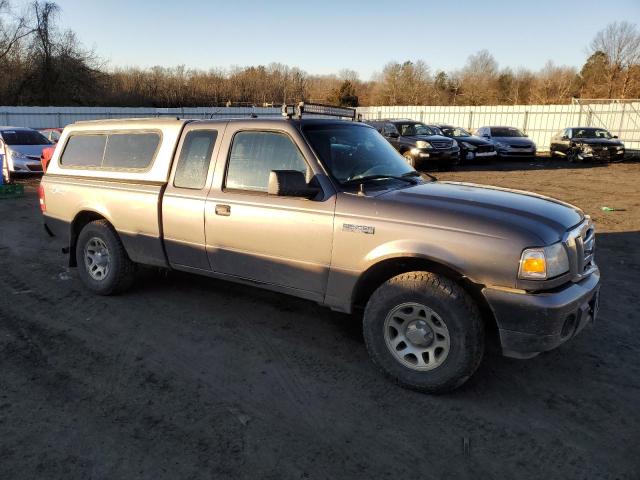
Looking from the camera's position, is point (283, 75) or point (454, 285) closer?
point (454, 285)

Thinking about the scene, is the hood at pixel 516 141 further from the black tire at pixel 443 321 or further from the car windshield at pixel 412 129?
the black tire at pixel 443 321

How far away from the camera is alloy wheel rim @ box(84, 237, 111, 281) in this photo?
18.0 feet

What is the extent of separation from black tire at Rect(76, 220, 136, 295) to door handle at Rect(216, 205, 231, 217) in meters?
Result: 1.55

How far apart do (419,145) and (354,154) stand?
1414 cm

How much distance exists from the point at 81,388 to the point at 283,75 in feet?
207

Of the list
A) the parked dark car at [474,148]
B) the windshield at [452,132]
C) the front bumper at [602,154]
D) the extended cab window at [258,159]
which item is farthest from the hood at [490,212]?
the windshield at [452,132]

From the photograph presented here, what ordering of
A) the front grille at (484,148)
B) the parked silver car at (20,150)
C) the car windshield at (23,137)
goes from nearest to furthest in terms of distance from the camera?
the parked silver car at (20,150) → the car windshield at (23,137) → the front grille at (484,148)

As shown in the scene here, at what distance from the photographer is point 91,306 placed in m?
5.25

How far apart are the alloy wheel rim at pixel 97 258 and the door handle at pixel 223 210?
5.77ft

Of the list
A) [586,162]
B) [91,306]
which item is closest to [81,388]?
[91,306]

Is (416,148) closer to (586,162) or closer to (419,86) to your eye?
(586,162)

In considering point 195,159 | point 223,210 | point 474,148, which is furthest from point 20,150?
point 474,148

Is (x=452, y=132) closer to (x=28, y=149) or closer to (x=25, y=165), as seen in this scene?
(x=28, y=149)

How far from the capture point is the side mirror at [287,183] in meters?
3.79
